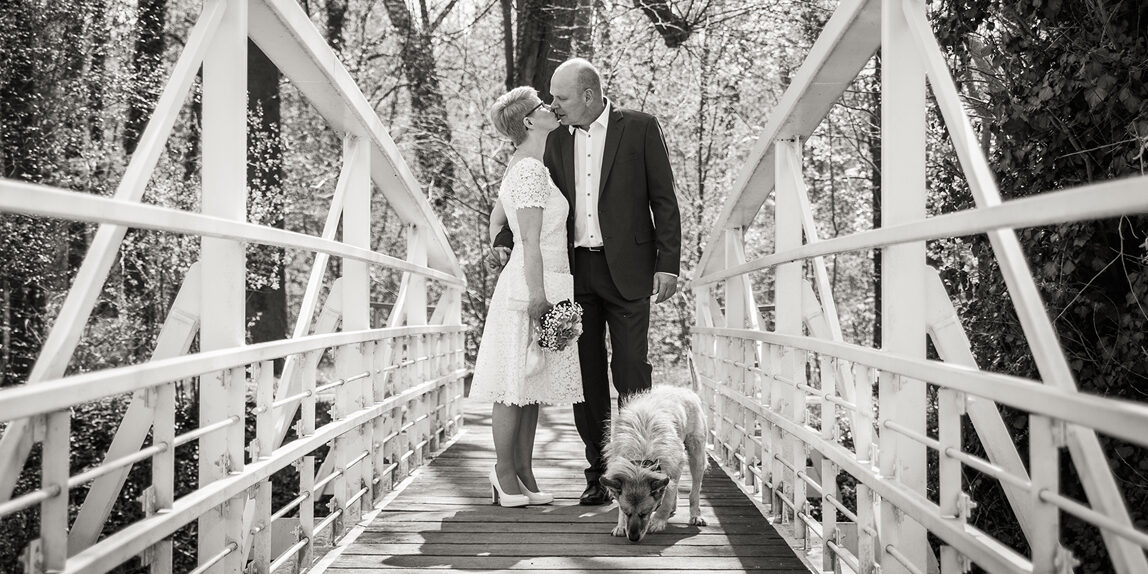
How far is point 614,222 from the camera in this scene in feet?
14.7

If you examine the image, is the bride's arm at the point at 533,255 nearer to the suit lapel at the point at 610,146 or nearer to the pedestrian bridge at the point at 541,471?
the suit lapel at the point at 610,146

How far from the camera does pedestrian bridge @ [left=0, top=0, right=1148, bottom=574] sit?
180cm

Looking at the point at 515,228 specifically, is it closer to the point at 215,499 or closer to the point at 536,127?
the point at 536,127

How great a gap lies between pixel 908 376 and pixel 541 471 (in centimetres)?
330

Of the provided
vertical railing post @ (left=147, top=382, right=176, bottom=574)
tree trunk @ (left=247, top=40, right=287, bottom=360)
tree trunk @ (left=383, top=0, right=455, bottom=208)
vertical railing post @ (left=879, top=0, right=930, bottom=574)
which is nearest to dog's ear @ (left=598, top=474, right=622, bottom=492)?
vertical railing post @ (left=879, top=0, right=930, bottom=574)

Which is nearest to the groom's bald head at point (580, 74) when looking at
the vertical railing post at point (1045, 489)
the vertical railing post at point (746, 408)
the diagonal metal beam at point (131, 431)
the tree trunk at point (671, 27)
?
the vertical railing post at point (746, 408)

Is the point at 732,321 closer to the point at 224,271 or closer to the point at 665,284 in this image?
the point at 665,284

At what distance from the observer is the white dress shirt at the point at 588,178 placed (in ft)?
14.9

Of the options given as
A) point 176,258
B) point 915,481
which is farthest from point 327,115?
point 176,258

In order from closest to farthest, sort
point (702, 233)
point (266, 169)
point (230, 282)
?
point (230, 282) → point (266, 169) → point (702, 233)

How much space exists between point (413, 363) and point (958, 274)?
269cm

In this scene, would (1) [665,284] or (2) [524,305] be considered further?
(1) [665,284]

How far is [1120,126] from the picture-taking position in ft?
10.3

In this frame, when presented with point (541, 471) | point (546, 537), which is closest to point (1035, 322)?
point (546, 537)
